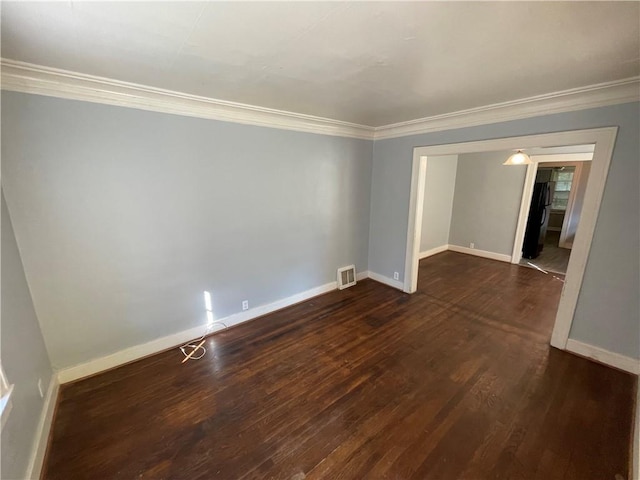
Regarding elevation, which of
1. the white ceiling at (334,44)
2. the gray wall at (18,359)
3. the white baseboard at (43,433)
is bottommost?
the white baseboard at (43,433)

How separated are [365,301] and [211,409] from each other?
7.77 feet

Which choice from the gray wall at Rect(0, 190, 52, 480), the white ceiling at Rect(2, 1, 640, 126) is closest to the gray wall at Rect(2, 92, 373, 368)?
the gray wall at Rect(0, 190, 52, 480)

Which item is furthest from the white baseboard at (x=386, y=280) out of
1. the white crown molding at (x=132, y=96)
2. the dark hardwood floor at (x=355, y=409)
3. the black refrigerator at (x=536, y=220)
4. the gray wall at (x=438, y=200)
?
the black refrigerator at (x=536, y=220)

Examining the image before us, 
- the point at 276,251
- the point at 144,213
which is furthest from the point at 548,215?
the point at 144,213

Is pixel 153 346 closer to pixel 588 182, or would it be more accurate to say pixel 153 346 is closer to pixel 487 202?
pixel 588 182

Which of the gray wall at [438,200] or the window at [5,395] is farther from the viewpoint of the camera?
the gray wall at [438,200]

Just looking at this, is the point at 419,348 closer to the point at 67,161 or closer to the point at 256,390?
the point at 256,390

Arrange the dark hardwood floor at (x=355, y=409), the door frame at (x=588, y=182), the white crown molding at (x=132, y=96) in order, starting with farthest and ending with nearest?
the door frame at (x=588, y=182), the white crown molding at (x=132, y=96), the dark hardwood floor at (x=355, y=409)

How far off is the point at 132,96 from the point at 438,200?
574 cm

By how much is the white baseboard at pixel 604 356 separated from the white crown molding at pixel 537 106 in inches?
88.3

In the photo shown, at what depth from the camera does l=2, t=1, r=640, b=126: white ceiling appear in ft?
3.93

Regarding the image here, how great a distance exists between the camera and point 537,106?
2.52 m

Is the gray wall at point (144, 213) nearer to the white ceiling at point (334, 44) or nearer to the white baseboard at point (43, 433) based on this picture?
the white baseboard at point (43, 433)

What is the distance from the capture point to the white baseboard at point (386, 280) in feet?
13.6
